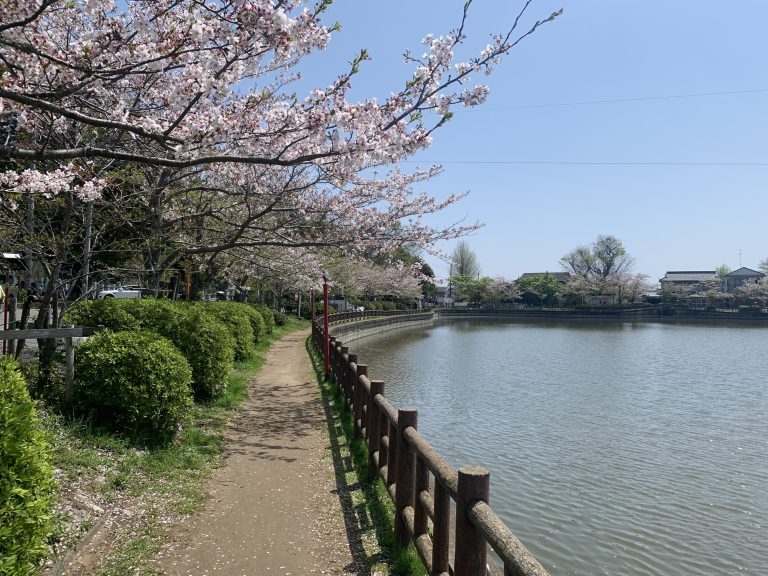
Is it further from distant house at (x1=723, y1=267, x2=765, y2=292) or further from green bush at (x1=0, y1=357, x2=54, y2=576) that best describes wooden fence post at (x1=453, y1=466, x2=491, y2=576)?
distant house at (x1=723, y1=267, x2=765, y2=292)

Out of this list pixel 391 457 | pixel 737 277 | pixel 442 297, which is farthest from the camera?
pixel 442 297

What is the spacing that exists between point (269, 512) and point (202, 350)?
4.68 meters

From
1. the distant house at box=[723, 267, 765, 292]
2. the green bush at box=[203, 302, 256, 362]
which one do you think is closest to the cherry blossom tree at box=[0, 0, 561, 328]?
the green bush at box=[203, 302, 256, 362]

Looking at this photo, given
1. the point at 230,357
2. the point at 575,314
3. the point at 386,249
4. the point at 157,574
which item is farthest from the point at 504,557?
the point at 575,314

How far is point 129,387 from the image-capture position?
21.1ft

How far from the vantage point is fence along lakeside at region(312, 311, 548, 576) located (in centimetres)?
286

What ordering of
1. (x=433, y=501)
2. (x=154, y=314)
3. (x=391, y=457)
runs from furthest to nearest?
1. (x=154, y=314)
2. (x=391, y=457)
3. (x=433, y=501)

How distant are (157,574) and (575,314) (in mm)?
68995

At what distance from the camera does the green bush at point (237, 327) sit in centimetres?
1384

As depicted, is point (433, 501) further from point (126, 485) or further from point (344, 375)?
point (344, 375)

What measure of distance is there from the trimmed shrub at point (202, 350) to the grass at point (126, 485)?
2.08 meters

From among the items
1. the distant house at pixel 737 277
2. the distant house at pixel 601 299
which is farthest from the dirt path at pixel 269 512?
the distant house at pixel 737 277

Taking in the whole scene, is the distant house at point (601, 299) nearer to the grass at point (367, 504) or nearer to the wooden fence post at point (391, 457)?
the grass at point (367, 504)

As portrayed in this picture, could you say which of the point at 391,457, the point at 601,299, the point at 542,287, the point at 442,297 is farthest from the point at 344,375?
the point at 442,297
